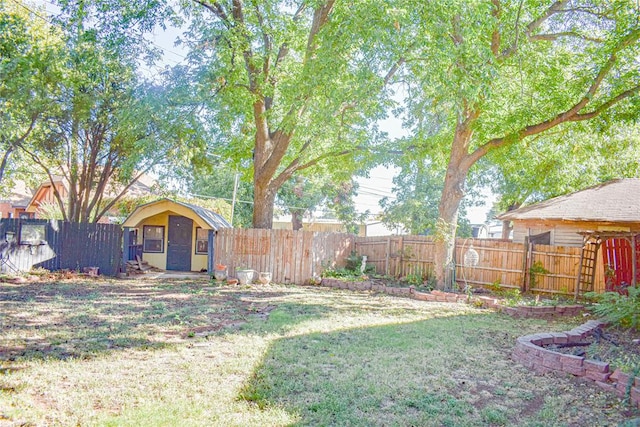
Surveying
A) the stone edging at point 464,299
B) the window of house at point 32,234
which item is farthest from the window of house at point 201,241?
the stone edging at point 464,299

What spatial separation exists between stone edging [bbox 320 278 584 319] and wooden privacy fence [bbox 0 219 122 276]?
671cm

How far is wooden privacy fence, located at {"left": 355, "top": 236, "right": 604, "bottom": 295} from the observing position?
11.8m

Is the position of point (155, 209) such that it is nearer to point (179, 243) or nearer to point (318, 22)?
point (179, 243)

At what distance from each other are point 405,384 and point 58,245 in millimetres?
12079

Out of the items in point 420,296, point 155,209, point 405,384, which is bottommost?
point 420,296

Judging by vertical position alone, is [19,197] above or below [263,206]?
above

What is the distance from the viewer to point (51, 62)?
1108 centimetres

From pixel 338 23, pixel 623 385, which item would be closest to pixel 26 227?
pixel 338 23

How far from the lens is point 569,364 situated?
4.85 meters

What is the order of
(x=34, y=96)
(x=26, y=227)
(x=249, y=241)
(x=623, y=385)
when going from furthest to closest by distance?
1. (x=249, y=241)
2. (x=26, y=227)
3. (x=34, y=96)
4. (x=623, y=385)

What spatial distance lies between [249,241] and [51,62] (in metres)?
6.97

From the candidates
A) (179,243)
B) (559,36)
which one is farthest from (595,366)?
(179,243)

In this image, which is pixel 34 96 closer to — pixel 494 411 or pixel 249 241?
pixel 249 241

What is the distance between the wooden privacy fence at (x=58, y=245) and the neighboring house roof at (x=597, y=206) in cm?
1280
